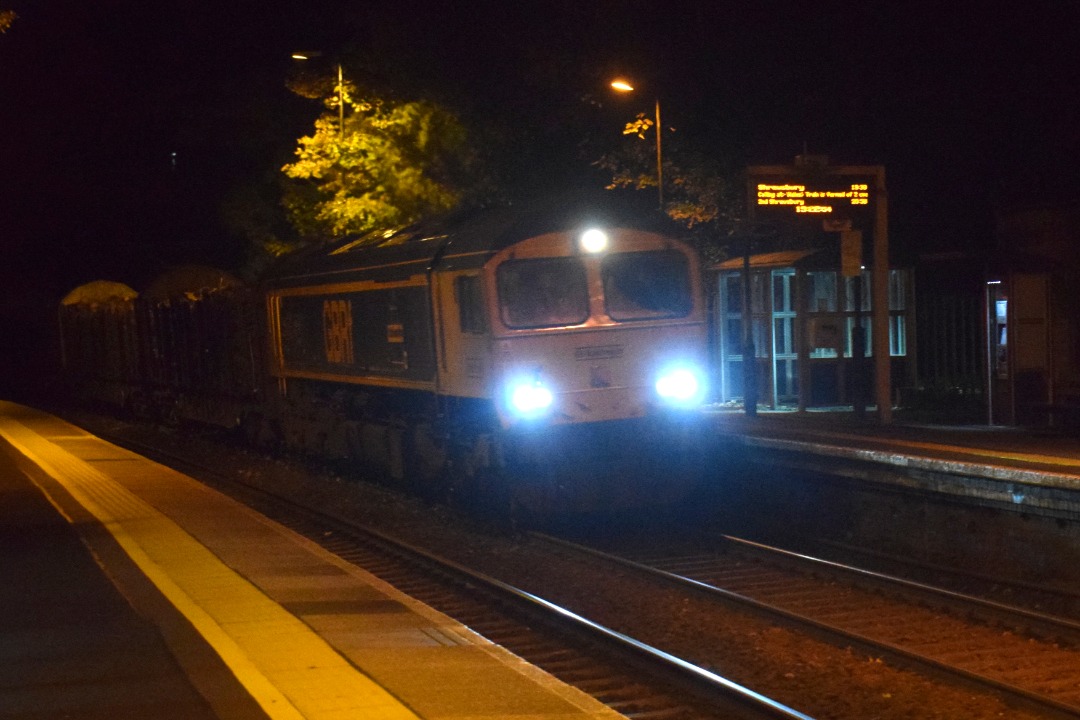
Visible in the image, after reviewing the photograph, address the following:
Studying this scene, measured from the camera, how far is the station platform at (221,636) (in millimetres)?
7230

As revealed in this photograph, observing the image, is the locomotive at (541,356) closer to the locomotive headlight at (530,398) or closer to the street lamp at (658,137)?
the locomotive headlight at (530,398)

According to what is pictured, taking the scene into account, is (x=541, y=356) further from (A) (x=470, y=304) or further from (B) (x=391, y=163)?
(B) (x=391, y=163)

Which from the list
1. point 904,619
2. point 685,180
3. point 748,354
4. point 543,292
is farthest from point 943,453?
point 685,180

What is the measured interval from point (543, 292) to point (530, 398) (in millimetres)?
1131

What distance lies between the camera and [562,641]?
32.3 feet

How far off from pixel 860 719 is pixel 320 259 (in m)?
13.6

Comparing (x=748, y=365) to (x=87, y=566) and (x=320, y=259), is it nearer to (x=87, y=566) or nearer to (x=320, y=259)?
(x=320, y=259)

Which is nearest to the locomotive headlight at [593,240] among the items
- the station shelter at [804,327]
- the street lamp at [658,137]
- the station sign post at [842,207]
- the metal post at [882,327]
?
the station sign post at [842,207]

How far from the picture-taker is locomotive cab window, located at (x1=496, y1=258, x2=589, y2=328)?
46.6 ft

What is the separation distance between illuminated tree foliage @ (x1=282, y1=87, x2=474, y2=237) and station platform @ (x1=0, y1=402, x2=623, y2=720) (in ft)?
50.7

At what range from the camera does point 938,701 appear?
8.05 metres

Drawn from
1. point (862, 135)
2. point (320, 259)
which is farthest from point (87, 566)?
point (862, 135)

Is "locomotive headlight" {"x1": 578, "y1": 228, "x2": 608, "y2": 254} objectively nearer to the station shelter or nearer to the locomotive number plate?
the locomotive number plate

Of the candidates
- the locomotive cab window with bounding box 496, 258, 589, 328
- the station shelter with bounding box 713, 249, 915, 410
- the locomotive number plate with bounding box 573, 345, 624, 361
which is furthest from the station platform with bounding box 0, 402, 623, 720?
the station shelter with bounding box 713, 249, 915, 410
